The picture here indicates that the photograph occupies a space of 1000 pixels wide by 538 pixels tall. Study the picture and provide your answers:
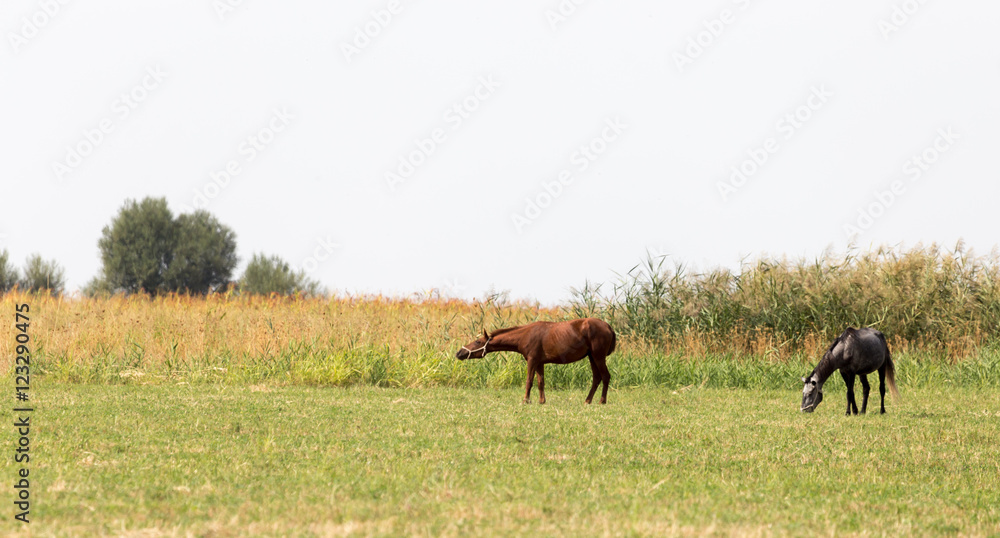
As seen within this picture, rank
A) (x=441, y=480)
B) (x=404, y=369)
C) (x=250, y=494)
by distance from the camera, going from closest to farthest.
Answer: (x=250, y=494) → (x=441, y=480) → (x=404, y=369)

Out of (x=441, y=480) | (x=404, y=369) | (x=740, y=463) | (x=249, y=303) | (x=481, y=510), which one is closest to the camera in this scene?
(x=481, y=510)

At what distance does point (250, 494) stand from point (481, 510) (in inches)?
59.6

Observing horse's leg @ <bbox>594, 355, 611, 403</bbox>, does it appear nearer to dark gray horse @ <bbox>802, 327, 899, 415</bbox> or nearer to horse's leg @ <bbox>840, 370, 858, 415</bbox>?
dark gray horse @ <bbox>802, 327, 899, 415</bbox>

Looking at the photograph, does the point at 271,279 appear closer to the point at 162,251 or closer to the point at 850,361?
the point at 162,251

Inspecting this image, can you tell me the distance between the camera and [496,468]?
270 inches

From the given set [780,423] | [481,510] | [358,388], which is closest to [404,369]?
[358,388]

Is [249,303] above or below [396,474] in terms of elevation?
above

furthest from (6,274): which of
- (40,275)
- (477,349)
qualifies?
(477,349)

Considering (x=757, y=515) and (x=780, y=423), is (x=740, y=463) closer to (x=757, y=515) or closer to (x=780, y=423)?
(x=757, y=515)

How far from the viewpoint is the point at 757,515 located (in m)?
5.57

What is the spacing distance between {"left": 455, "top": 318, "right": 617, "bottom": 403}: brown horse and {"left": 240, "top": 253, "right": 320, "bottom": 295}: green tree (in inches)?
1282

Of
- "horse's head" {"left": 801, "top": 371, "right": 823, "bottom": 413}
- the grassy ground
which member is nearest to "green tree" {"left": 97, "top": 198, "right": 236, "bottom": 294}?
the grassy ground

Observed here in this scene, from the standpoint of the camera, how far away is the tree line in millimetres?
43344

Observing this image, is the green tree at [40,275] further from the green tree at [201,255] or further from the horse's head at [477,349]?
the horse's head at [477,349]
